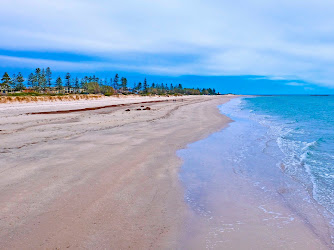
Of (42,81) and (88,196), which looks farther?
(42,81)

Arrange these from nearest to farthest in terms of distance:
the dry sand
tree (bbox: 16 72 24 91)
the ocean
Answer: the dry sand, the ocean, tree (bbox: 16 72 24 91)

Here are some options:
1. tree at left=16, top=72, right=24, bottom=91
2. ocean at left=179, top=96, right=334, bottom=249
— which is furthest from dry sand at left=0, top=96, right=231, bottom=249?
tree at left=16, top=72, right=24, bottom=91

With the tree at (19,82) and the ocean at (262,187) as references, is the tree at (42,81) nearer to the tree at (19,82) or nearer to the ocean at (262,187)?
the tree at (19,82)

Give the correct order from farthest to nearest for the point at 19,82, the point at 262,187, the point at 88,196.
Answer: the point at 19,82
the point at 262,187
the point at 88,196

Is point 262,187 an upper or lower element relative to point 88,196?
lower

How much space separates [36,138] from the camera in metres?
9.96

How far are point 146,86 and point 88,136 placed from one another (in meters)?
147

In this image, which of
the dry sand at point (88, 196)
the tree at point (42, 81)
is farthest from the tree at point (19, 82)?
the dry sand at point (88, 196)

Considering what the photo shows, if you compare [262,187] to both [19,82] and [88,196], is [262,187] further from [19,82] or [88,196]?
[19,82]

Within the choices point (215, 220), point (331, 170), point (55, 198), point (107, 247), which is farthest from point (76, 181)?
point (331, 170)

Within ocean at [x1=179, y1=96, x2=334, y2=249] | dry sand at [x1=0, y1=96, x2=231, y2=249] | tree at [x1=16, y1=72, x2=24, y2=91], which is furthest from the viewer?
tree at [x1=16, y1=72, x2=24, y2=91]

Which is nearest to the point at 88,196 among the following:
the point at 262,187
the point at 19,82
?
the point at 262,187

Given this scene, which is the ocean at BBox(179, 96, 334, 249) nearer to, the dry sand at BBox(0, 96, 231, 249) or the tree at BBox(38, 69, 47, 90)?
the dry sand at BBox(0, 96, 231, 249)

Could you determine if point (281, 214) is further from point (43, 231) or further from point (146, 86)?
point (146, 86)
